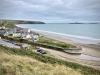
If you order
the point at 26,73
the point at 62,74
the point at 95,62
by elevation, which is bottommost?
the point at 95,62

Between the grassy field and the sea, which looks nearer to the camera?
the grassy field

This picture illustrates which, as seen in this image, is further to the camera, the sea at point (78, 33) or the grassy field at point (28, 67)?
the sea at point (78, 33)

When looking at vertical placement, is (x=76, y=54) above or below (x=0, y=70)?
below

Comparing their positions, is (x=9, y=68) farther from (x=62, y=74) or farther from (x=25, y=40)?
(x=25, y=40)

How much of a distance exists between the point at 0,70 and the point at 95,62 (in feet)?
30.9

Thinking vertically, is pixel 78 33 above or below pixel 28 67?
below

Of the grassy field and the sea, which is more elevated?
the grassy field

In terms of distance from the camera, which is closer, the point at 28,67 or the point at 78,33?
the point at 28,67

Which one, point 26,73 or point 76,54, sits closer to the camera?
point 26,73

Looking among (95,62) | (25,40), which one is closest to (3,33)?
(25,40)

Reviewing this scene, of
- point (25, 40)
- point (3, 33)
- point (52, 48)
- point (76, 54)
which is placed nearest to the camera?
point (76, 54)

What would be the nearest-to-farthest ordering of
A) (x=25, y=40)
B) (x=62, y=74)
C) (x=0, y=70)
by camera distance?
(x=0, y=70), (x=62, y=74), (x=25, y=40)

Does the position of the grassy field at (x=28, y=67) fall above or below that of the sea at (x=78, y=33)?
above

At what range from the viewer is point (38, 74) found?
3689mm
